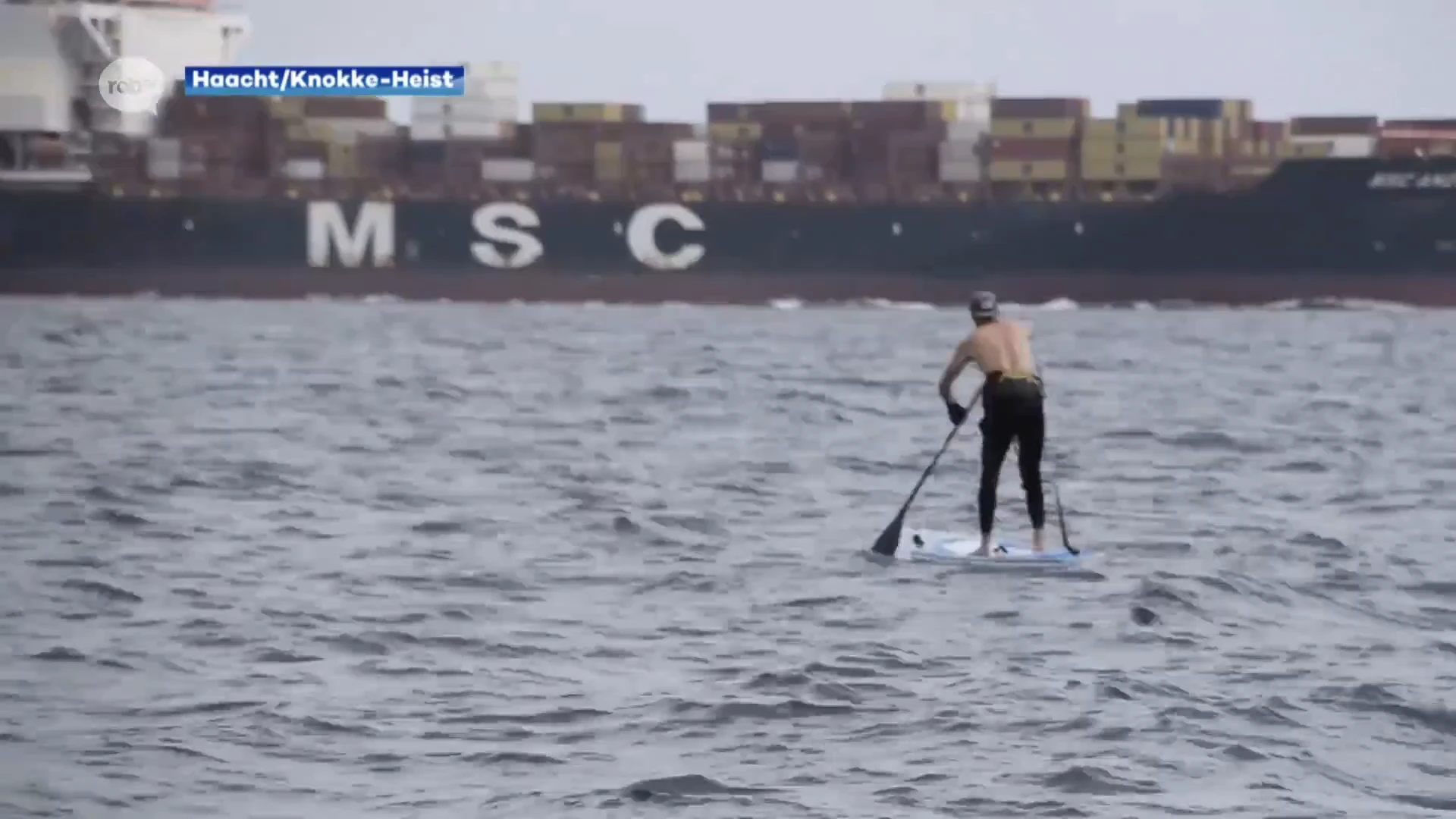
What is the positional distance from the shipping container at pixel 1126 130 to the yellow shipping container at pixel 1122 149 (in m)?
0.10

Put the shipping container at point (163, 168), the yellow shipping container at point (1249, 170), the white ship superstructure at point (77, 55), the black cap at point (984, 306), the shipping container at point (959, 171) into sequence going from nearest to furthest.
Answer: the black cap at point (984, 306) < the yellow shipping container at point (1249, 170) < the shipping container at point (959, 171) < the shipping container at point (163, 168) < the white ship superstructure at point (77, 55)

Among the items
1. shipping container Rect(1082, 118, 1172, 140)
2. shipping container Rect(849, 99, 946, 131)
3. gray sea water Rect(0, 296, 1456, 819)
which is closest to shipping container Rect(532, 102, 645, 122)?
shipping container Rect(849, 99, 946, 131)

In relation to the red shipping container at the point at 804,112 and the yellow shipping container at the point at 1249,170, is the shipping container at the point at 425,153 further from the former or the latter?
the yellow shipping container at the point at 1249,170

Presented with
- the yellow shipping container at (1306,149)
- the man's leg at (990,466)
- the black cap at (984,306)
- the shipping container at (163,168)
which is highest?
the yellow shipping container at (1306,149)

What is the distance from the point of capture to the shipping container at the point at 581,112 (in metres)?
56.1

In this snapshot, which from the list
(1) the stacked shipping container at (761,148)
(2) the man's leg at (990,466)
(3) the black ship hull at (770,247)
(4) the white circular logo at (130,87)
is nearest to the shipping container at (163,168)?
(1) the stacked shipping container at (761,148)

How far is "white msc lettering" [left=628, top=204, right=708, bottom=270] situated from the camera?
5284 cm

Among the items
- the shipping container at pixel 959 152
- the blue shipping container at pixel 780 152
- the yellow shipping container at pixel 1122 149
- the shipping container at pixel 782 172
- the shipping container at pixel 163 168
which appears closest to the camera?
the yellow shipping container at pixel 1122 149

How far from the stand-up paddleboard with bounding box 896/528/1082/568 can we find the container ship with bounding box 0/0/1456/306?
37.7 metres

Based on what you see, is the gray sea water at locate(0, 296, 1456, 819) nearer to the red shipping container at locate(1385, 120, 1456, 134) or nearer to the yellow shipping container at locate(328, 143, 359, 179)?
the yellow shipping container at locate(328, 143, 359, 179)

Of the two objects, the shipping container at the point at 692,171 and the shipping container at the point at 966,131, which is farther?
the shipping container at the point at 692,171

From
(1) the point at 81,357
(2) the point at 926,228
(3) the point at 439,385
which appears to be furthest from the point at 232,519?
(2) the point at 926,228

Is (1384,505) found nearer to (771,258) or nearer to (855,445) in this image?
(855,445)

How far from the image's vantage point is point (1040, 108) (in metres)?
53.9
